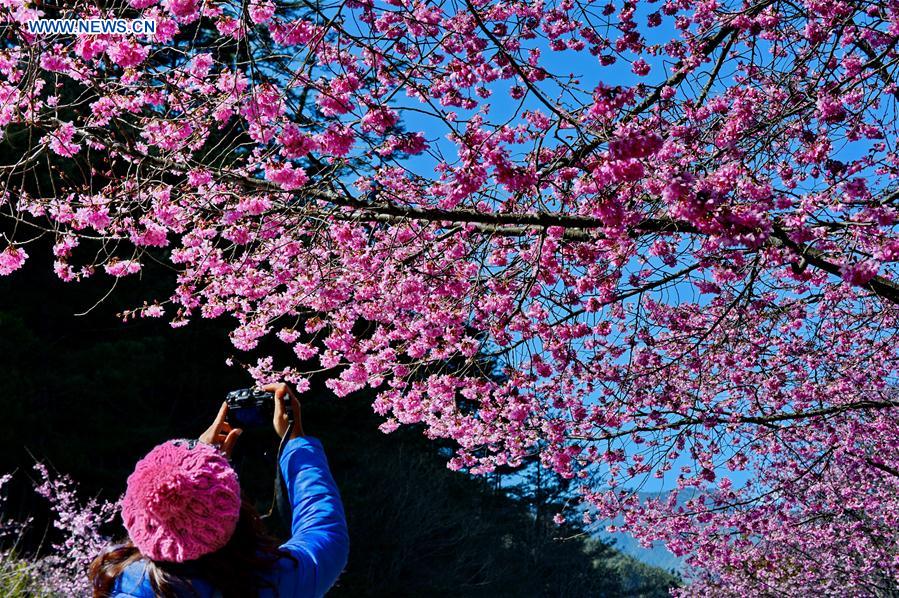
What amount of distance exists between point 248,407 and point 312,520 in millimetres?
394

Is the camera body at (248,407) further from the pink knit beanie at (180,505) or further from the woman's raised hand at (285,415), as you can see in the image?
the pink knit beanie at (180,505)

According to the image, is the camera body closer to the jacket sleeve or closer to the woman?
the jacket sleeve

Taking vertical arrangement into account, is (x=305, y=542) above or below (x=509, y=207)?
below

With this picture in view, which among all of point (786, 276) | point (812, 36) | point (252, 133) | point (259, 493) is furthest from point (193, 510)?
point (259, 493)

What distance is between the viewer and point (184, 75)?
5.27m

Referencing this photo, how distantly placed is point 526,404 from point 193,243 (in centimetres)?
350

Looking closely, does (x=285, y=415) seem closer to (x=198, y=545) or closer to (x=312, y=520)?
(x=312, y=520)

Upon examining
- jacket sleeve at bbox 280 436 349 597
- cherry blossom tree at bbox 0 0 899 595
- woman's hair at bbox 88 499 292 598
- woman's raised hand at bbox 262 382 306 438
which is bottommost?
woman's hair at bbox 88 499 292 598

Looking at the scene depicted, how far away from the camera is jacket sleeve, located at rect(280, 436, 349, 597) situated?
1.68 meters

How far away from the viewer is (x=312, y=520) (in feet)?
5.75

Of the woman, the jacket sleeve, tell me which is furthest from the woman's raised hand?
the woman

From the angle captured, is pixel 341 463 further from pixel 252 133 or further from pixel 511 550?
pixel 252 133

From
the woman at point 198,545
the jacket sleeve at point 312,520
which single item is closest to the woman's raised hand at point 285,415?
the jacket sleeve at point 312,520

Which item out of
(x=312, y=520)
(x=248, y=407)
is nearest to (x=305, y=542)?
(x=312, y=520)
